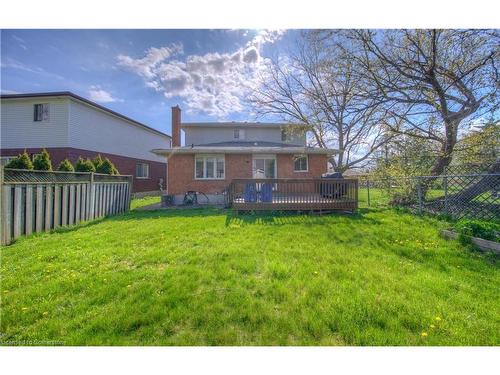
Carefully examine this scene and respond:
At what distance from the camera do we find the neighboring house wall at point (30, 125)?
12984mm

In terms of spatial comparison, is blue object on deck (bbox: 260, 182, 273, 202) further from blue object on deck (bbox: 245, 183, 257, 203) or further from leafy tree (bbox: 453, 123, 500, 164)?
leafy tree (bbox: 453, 123, 500, 164)

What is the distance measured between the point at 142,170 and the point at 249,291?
19241 millimetres

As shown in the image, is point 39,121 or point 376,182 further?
point 39,121

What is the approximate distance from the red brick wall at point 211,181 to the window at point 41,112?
8.65 metres

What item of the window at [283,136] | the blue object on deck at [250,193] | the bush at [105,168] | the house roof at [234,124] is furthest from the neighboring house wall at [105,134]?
the window at [283,136]

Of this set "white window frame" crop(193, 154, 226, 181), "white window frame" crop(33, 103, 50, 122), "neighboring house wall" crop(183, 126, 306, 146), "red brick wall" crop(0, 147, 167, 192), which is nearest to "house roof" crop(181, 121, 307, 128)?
"neighboring house wall" crop(183, 126, 306, 146)

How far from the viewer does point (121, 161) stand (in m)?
16.7

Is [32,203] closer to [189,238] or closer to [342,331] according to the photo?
[189,238]

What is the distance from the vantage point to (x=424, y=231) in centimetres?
555

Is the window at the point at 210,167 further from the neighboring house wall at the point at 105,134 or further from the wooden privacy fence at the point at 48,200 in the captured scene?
the neighboring house wall at the point at 105,134

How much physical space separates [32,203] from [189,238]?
416 cm

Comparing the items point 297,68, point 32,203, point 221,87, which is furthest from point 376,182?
point 32,203

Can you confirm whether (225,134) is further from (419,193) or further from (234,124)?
(419,193)

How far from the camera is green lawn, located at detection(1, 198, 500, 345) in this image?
2059 millimetres
